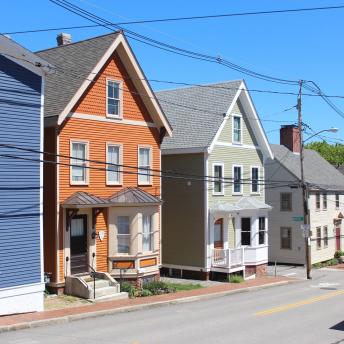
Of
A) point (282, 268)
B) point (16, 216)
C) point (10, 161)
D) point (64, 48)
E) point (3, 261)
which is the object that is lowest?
point (282, 268)

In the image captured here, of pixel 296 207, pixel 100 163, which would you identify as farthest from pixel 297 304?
pixel 296 207

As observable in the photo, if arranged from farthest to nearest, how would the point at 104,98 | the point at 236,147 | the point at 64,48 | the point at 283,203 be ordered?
the point at 283,203 → the point at 236,147 → the point at 64,48 → the point at 104,98

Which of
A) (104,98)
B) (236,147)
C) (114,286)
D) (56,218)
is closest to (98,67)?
(104,98)

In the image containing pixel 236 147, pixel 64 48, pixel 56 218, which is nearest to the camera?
pixel 56 218

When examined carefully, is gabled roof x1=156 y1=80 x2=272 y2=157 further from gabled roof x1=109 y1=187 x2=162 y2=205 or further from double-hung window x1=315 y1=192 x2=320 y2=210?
double-hung window x1=315 y1=192 x2=320 y2=210

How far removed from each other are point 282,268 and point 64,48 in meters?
21.7

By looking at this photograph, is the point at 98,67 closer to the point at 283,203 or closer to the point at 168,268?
the point at 168,268

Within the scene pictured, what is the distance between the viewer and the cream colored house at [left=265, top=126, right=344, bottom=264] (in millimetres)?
40594

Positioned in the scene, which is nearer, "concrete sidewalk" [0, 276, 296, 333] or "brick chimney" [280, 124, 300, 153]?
"concrete sidewalk" [0, 276, 296, 333]

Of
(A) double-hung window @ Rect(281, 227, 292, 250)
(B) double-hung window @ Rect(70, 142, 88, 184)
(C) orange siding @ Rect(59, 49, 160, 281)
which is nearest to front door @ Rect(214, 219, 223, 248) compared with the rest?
(C) orange siding @ Rect(59, 49, 160, 281)

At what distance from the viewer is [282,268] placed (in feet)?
127

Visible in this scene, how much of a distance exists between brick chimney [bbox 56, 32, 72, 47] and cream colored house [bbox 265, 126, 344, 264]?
17.9 m

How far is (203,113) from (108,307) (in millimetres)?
14806

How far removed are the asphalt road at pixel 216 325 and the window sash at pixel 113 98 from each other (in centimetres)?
875
